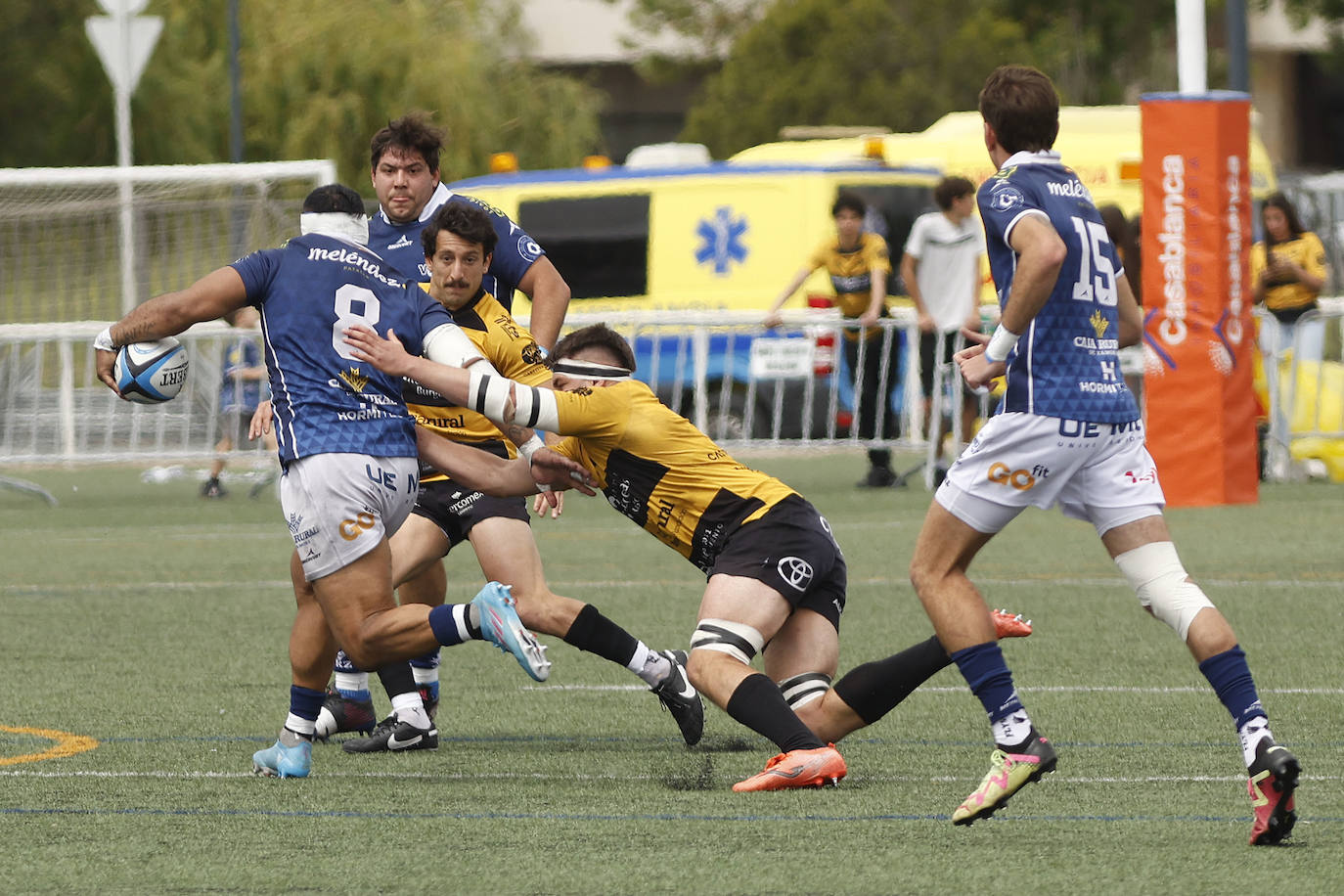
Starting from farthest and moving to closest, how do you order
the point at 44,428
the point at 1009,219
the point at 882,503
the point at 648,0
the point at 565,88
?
the point at 648,0 → the point at 565,88 → the point at 44,428 → the point at 882,503 → the point at 1009,219

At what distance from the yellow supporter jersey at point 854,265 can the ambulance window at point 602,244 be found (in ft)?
9.86

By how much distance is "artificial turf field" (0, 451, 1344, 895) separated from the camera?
5316 millimetres

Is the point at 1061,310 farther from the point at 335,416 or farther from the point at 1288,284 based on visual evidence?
the point at 1288,284

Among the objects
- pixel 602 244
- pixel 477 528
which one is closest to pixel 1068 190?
pixel 477 528

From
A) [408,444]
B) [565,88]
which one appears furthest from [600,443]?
[565,88]

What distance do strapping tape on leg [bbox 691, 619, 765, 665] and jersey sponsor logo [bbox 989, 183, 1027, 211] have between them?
1.46 metres

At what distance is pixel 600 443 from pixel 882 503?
9.30m

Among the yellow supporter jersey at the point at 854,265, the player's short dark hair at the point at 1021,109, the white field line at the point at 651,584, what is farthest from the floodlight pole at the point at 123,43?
the player's short dark hair at the point at 1021,109

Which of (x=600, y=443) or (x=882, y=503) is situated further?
(x=882, y=503)

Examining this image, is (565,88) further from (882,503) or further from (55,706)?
(55,706)

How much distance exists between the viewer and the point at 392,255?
7.90 m

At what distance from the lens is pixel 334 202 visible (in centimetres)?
699

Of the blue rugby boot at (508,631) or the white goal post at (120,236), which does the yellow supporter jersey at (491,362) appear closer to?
the blue rugby boot at (508,631)

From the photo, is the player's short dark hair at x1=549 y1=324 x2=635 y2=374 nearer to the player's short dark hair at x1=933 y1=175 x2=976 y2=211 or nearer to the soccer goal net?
the player's short dark hair at x1=933 y1=175 x2=976 y2=211
